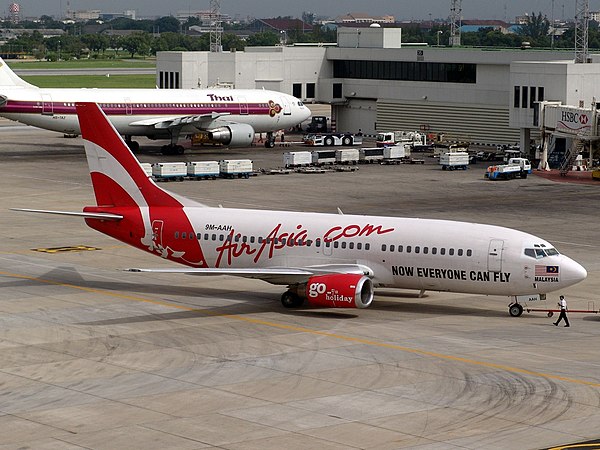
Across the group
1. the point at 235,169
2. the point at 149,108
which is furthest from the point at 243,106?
the point at 235,169

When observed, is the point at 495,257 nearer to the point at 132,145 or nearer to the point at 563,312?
the point at 563,312

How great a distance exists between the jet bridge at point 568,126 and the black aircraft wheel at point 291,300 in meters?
58.5

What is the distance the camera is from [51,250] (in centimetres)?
6469

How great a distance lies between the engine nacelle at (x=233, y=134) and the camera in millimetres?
117562

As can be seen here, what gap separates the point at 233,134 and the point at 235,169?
1888 centimetres

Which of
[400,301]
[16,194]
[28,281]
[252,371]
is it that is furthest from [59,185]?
[252,371]

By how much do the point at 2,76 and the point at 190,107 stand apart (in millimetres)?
18040

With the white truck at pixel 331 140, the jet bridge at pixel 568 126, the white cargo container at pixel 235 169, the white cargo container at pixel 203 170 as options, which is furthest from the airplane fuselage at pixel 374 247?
the white truck at pixel 331 140

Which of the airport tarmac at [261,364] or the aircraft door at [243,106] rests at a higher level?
the aircraft door at [243,106]

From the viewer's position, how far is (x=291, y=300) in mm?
50250

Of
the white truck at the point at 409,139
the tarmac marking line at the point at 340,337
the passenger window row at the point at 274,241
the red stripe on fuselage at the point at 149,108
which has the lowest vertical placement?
the tarmac marking line at the point at 340,337

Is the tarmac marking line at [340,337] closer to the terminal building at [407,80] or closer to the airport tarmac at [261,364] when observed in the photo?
the airport tarmac at [261,364]

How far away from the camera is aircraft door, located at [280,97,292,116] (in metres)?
Result: 124

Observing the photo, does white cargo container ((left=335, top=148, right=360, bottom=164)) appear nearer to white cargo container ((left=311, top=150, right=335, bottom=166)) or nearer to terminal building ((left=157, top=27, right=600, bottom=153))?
white cargo container ((left=311, top=150, right=335, bottom=166))
